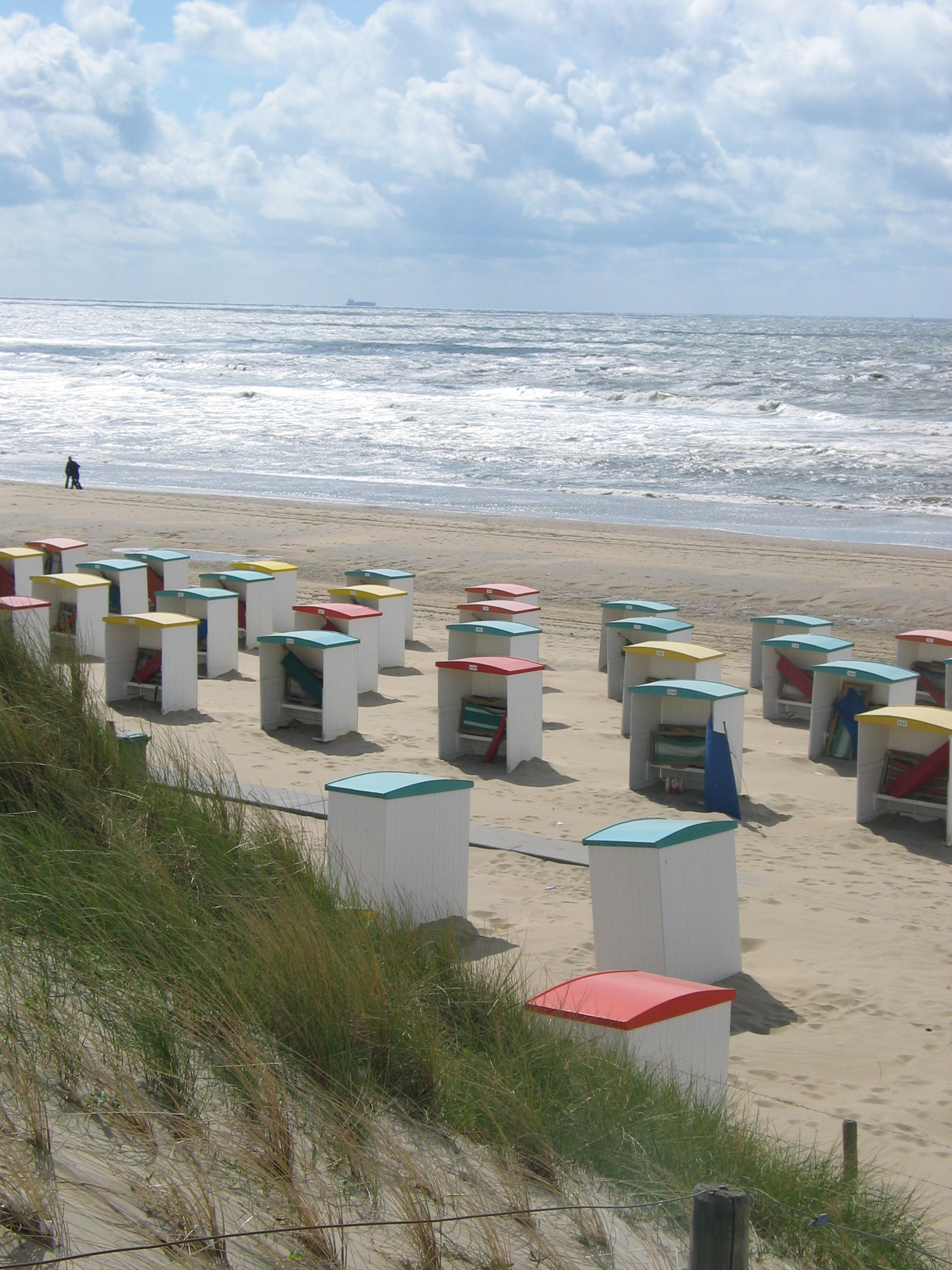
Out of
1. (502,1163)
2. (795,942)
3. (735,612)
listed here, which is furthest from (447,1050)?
(735,612)

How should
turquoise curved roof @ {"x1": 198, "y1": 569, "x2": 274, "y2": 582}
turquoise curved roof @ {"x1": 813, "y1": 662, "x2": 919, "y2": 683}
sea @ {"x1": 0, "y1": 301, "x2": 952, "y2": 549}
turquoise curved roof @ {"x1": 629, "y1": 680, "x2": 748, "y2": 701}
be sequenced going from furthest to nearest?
sea @ {"x1": 0, "y1": 301, "x2": 952, "y2": 549} → turquoise curved roof @ {"x1": 198, "y1": 569, "x2": 274, "y2": 582} → turquoise curved roof @ {"x1": 813, "y1": 662, "x2": 919, "y2": 683} → turquoise curved roof @ {"x1": 629, "y1": 680, "x2": 748, "y2": 701}

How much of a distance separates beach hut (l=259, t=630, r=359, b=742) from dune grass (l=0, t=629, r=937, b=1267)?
6151 mm

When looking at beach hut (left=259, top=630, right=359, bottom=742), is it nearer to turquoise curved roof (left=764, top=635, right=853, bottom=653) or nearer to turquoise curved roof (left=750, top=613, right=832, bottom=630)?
turquoise curved roof (left=764, top=635, right=853, bottom=653)

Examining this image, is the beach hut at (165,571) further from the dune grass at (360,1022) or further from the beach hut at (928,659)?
the dune grass at (360,1022)

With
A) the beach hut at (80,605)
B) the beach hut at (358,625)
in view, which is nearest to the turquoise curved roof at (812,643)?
the beach hut at (358,625)

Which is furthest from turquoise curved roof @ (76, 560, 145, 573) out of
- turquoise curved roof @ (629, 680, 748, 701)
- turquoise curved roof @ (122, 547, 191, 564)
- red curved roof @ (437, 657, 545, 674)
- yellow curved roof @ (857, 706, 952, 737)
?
yellow curved roof @ (857, 706, 952, 737)

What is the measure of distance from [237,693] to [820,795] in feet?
20.9

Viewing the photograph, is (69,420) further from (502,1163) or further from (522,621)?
(502,1163)

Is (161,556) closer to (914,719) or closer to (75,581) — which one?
(75,581)

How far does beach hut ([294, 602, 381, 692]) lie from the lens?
13633mm

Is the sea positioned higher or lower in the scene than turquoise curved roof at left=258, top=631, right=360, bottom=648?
higher

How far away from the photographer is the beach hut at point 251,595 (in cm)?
1562

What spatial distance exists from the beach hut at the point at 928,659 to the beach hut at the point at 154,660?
7.51 meters

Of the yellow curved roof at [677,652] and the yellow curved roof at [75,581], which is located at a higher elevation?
the yellow curved roof at [75,581]
